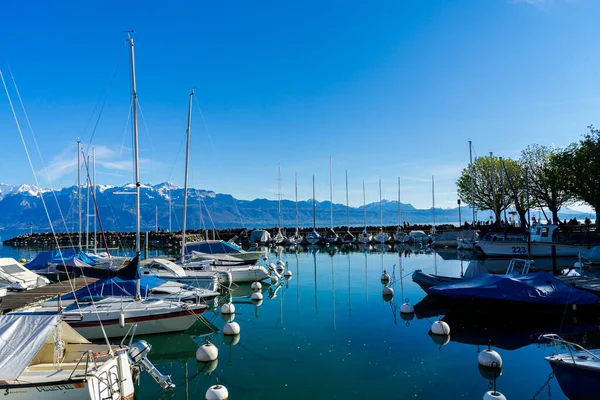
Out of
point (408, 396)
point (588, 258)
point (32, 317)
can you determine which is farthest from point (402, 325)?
point (588, 258)

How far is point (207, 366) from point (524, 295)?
14.6 meters

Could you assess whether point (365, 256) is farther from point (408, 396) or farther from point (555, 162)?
point (408, 396)

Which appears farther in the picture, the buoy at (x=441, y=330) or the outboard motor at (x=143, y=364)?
the buoy at (x=441, y=330)

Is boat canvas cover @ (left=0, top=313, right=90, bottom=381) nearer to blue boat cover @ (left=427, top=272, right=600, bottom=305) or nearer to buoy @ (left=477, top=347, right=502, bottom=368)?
buoy @ (left=477, top=347, right=502, bottom=368)

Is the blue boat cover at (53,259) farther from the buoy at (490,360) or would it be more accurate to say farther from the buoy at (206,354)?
the buoy at (490,360)

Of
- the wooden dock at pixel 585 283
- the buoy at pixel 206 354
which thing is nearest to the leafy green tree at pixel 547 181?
the wooden dock at pixel 585 283

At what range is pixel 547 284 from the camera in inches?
804

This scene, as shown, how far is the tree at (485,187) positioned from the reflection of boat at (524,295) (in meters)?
50.5

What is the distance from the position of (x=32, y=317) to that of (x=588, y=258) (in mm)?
38736

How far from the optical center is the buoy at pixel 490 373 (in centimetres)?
1342

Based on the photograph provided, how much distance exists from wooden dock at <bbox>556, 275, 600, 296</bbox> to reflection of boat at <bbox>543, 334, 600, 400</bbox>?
1225cm

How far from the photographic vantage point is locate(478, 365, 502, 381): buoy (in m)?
13.4

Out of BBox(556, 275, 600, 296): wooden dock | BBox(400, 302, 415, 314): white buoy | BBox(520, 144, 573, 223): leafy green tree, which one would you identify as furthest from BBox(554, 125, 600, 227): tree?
BBox(400, 302, 415, 314): white buoy

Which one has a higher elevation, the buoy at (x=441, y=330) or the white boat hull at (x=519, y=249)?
the white boat hull at (x=519, y=249)
